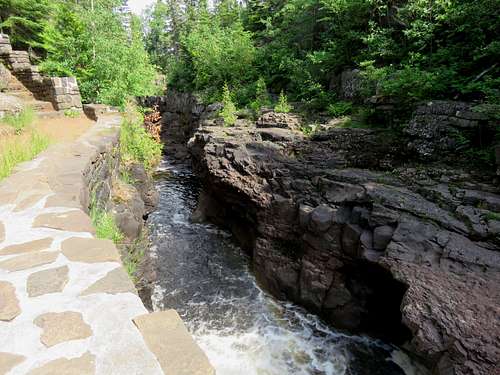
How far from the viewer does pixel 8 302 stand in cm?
204

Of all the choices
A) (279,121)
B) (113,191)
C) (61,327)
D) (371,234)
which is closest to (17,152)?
(113,191)

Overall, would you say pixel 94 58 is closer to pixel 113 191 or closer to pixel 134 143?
pixel 134 143

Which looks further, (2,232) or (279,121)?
(279,121)

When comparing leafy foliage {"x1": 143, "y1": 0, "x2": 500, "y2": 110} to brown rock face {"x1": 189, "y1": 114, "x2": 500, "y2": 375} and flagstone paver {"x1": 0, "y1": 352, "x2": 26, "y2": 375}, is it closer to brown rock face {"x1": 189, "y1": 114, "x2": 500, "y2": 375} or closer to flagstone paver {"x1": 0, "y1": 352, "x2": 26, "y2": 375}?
brown rock face {"x1": 189, "y1": 114, "x2": 500, "y2": 375}

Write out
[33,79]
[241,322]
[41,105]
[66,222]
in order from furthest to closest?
[33,79]
[41,105]
[241,322]
[66,222]

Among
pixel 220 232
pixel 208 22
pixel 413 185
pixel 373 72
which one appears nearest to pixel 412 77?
pixel 373 72

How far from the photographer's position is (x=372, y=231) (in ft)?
17.5

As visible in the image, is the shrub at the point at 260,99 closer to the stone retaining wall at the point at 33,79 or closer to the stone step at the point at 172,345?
the stone retaining wall at the point at 33,79

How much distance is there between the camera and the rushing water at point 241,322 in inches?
213

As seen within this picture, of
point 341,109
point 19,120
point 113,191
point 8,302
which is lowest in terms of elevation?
point 113,191

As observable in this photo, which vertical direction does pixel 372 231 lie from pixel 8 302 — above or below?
Result: below

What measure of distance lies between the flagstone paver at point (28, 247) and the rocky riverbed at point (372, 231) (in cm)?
407

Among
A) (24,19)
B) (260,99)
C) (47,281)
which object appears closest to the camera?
(47,281)

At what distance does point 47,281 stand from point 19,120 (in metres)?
6.77
